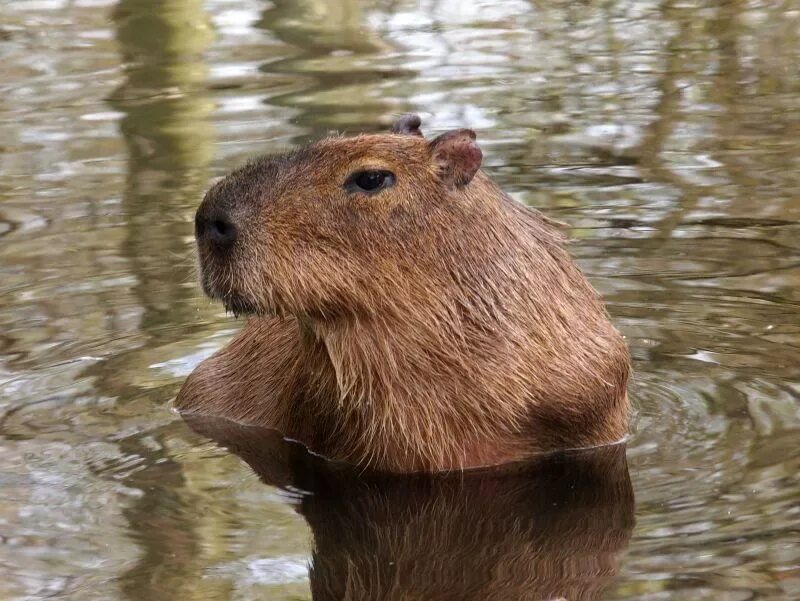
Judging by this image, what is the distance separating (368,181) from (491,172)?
3431 mm

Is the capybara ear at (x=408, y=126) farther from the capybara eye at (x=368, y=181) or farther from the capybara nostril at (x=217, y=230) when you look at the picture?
the capybara nostril at (x=217, y=230)

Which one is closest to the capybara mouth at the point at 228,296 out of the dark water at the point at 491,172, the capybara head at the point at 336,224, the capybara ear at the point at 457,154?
the capybara head at the point at 336,224

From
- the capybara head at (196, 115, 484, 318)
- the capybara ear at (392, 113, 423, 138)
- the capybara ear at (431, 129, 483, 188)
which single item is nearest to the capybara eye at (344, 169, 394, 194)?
the capybara head at (196, 115, 484, 318)

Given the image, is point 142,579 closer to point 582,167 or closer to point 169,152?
point 582,167

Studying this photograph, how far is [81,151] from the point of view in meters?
8.96

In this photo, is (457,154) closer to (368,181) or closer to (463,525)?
(368,181)

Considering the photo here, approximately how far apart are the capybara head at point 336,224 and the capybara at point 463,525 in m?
0.56

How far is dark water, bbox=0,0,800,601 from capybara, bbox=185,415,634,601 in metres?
0.01

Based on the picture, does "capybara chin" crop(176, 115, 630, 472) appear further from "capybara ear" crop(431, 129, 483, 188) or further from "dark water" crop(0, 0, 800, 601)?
"dark water" crop(0, 0, 800, 601)

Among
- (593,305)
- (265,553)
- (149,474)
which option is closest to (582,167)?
(593,305)

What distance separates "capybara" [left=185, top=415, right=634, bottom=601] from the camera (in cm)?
401

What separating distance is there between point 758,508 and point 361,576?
1046 millimetres

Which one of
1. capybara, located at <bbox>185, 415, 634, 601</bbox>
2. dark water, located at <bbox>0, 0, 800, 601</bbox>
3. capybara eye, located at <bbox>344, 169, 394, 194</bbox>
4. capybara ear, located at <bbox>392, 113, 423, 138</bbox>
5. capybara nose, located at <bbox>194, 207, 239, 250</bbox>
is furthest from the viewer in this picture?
capybara ear, located at <bbox>392, 113, 423, 138</bbox>

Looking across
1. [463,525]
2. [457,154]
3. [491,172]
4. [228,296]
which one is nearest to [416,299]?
[457,154]
